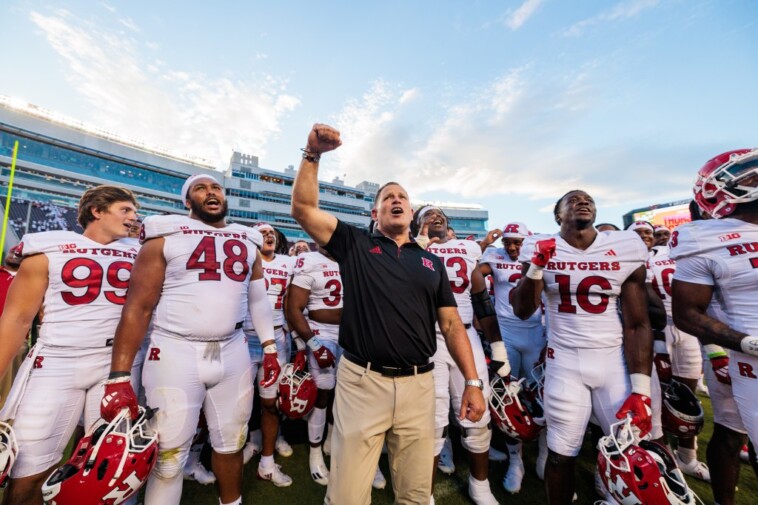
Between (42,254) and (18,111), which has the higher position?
(18,111)

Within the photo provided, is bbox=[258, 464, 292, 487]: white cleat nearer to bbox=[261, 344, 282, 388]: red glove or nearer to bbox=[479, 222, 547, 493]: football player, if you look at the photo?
bbox=[261, 344, 282, 388]: red glove

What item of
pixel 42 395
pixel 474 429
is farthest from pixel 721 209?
pixel 42 395

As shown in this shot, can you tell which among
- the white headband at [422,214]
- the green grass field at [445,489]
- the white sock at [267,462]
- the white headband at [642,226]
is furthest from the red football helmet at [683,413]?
the white sock at [267,462]

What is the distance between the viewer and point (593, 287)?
2803mm

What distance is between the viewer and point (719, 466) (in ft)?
8.95

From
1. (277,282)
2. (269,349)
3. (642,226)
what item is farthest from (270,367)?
(642,226)

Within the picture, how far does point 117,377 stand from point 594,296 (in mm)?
3700

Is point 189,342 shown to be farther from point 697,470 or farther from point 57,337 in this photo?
point 697,470

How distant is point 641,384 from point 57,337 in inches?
177

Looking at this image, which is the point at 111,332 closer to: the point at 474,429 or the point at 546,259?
the point at 474,429

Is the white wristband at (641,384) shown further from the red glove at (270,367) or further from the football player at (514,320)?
the red glove at (270,367)

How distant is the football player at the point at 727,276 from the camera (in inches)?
88.2

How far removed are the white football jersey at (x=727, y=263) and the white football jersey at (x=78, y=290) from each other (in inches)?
181

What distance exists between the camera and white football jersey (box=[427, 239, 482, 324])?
3662mm
